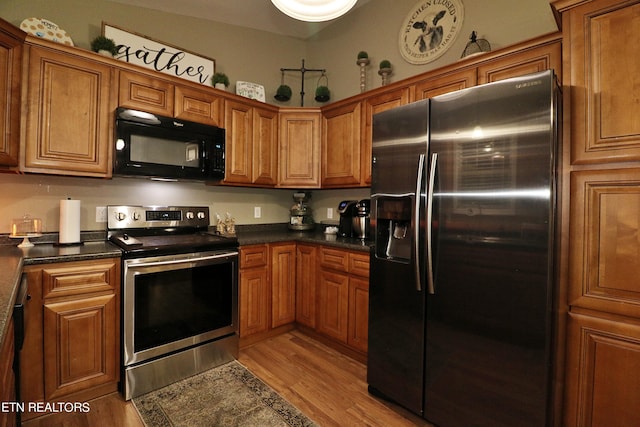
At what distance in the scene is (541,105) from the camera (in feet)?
4.34

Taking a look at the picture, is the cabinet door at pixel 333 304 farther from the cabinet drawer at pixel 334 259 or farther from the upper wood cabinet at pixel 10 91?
the upper wood cabinet at pixel 10 91

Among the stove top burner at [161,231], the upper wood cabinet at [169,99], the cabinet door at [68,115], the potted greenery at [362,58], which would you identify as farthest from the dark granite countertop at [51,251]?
the potted greenery at [362,58]

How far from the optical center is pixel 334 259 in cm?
252

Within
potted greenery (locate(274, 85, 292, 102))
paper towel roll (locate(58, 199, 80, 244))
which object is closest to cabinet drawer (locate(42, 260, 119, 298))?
paper towel roll (locate(58, 199, 80, 244))

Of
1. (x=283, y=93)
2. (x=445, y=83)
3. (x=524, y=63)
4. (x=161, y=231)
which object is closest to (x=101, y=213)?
(x=161, y=231)

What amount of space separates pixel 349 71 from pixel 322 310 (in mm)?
2456

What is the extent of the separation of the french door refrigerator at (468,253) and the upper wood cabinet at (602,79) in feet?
0.75

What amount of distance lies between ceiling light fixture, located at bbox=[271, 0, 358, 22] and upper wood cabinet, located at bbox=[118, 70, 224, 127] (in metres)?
1.19

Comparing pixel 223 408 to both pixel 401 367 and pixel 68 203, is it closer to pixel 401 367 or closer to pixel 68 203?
pixel 401 367

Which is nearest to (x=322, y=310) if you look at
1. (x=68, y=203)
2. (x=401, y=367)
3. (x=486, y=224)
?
(x=401, y=367)

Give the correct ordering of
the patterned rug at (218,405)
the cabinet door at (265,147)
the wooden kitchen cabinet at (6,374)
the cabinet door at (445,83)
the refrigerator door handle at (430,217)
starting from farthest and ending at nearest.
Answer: the cabinet door at (265,147), the cabinet door at (445,83), the patterned rug at (218,405), the refrigerator door handle at (430,217), the wooden kitchen cabinet at (6,374)

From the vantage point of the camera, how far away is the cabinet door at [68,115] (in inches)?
74.2

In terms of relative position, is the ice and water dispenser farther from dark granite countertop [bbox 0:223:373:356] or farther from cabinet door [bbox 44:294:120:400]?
cabinet door [bbox 44:294:120:400]

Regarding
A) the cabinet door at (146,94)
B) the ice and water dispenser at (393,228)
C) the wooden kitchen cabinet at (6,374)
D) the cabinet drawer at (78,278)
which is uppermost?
the cabinet door at (146,94)
